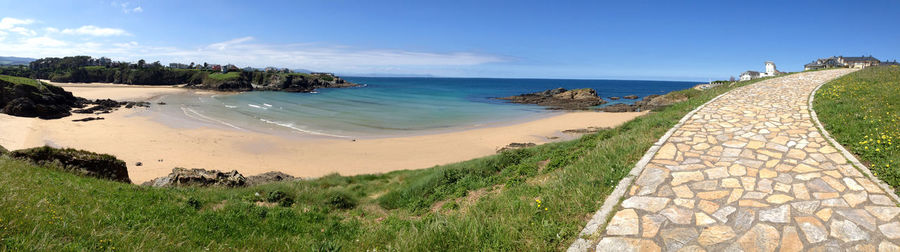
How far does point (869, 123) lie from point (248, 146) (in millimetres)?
25807

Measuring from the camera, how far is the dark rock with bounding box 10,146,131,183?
812cm

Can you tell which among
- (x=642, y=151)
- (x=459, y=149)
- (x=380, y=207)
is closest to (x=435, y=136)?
(x=459, y=149)

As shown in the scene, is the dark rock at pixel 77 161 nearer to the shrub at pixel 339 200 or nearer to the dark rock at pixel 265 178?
the dark rock at pixel 265 178

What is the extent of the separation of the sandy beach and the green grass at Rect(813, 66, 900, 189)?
1299 centimetres

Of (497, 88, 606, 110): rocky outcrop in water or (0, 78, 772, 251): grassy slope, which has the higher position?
(497, 88, 606, 110): rocky outcrop in water

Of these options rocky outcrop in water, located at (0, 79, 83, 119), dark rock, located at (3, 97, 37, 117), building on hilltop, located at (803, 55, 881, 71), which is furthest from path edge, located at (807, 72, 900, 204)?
building on hilltop, located at (803, 55, 881, 71)

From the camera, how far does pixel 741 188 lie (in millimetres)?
5195

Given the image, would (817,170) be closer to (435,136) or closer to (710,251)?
(710,251)

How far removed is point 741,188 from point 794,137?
404cm

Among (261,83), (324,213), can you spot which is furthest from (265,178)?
Result: (261,83)

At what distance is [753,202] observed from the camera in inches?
186

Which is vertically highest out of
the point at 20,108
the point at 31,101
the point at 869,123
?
the point at 869,123

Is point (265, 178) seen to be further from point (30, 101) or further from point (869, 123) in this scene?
point (30, 101)

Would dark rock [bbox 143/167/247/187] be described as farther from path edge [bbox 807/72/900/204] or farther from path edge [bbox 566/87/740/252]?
path edge [bbox 807/72/900/204]
